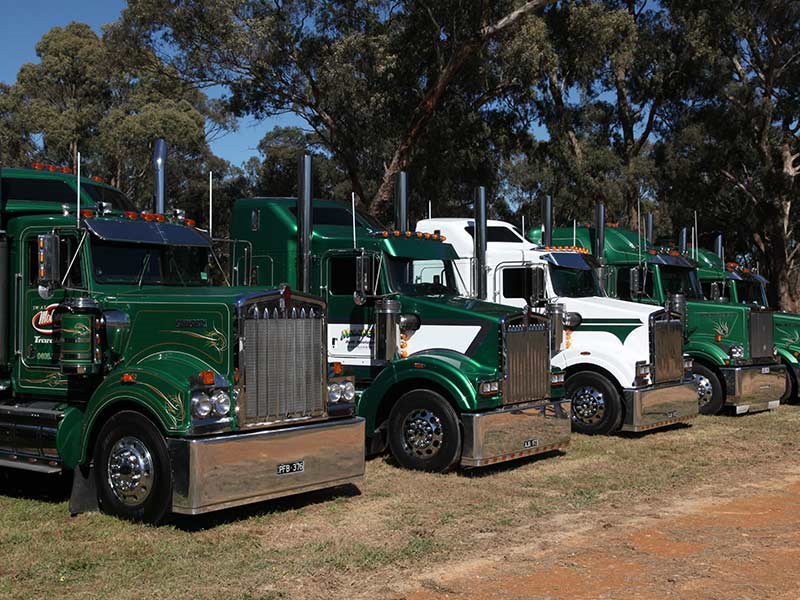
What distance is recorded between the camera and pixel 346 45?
2766 cm

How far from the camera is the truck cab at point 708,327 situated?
1597cm

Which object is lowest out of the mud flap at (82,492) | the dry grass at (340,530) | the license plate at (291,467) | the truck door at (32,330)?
the dry grass at (340,530)

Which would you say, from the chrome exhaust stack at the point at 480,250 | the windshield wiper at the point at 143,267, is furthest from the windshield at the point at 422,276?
the windshield wiper at the point at 143,267

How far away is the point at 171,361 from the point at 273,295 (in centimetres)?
102

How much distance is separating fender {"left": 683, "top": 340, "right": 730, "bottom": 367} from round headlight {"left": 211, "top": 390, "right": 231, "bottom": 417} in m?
10.4

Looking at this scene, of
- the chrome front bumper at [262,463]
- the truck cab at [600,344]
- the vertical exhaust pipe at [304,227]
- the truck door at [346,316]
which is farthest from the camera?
the truck cab at [600,344]

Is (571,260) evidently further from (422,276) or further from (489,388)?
(489,388)

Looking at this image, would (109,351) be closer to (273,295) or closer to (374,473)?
(273,295)

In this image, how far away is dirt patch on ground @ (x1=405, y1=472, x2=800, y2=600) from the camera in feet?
20.5

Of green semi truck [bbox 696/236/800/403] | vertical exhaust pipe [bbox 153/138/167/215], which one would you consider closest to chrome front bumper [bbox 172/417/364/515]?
vertical exhaust pipe [bbox 153/138/167/215]

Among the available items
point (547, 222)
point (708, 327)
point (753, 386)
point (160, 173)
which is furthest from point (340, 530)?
point (753, 386)

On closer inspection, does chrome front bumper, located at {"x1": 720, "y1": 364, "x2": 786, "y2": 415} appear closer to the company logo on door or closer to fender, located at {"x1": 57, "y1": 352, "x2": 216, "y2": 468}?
fender, located at {"x1": 57, "y1": 352, "x2": 216, "y2": 468}

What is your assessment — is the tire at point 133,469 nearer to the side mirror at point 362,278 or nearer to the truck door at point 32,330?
the truck door at point 32,330

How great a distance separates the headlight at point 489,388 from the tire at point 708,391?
685cm
